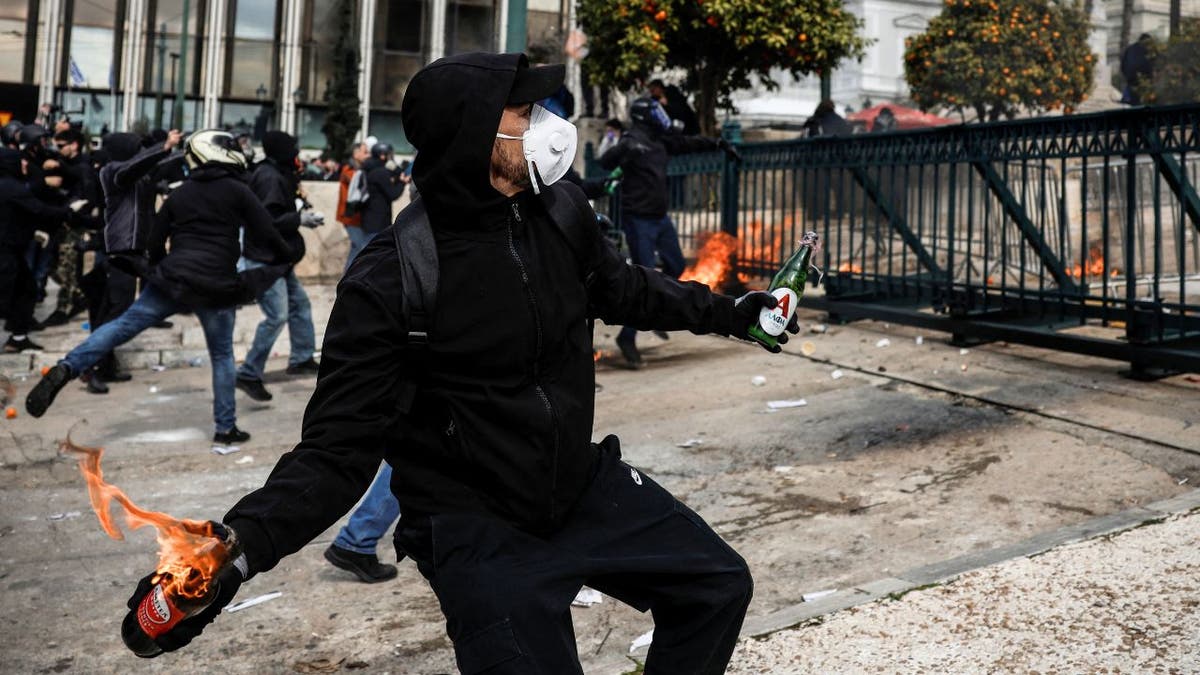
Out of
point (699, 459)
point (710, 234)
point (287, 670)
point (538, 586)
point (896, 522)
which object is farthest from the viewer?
point (710, 234)

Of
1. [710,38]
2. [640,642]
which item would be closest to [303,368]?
[640,642]

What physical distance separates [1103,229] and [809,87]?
86.6 ft

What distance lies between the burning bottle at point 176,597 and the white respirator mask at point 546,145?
1026 millimetres

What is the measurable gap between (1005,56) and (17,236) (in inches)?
664

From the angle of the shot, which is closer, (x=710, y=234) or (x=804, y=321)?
(x=804, y=321)

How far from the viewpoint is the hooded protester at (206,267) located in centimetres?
741

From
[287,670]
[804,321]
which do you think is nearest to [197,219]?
[287,670]

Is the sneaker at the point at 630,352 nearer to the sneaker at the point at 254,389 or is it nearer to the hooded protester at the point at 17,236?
the sneaker at the point at 254,389

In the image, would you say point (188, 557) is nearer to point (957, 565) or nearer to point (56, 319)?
point (957, 565)

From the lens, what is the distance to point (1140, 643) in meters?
3.68

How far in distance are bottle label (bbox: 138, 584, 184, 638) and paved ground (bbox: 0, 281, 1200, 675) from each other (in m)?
1.88

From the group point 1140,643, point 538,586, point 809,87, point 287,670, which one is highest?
point 809,87

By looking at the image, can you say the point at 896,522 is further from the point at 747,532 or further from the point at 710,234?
the point at 710,234

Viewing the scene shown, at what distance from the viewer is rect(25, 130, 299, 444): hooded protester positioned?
7.41m
